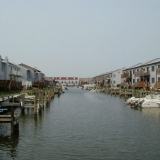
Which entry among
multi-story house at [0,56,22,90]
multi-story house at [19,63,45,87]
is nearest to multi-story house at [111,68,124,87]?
multi-story house at [19,63,45,87]

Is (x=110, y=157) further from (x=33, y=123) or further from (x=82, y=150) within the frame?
(x=33, y=123)

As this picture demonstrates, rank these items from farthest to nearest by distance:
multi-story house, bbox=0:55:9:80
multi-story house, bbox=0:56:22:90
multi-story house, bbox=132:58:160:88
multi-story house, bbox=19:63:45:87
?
multi-story house, bbox=19:63:45:87, multi-story house, bbox=132:58:160:88, multi-story house, bbox=0:55:9:80, multi-story house, bbox=0:56:22:90

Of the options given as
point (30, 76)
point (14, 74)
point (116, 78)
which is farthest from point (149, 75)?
point (116, 78)

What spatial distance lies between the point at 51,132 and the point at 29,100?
13674mm

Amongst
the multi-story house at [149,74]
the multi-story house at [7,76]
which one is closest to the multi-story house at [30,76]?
the multi-story house at [7,76]

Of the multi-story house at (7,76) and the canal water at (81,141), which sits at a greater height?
the multi-story house at (7,76)

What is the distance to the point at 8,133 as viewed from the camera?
1866cm

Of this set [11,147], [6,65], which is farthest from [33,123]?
[6,65]

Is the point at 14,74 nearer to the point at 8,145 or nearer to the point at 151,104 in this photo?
the point at 151,104

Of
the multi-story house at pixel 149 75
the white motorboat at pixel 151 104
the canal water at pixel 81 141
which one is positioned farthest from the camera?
the multi-story house at pixel 149 75

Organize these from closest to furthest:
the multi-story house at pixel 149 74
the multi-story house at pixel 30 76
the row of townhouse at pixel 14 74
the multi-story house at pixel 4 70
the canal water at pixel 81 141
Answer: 1. the canal water at pixel 81 141
2. the multi-story house at pixel 4 70
3. the row of townhouse at pixel 14 74
4. the multi-story house at pixel 149 74
5. the multi-story house at pixel 30 76

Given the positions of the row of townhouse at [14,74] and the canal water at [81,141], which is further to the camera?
the row of townhouse at [14,74]

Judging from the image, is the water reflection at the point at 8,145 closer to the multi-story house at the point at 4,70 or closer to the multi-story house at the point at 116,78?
the multi-story house at the point at 4,70

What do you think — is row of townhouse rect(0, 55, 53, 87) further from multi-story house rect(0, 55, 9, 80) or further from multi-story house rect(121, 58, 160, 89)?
multi-story house rect(121, 58, 160, 89)
